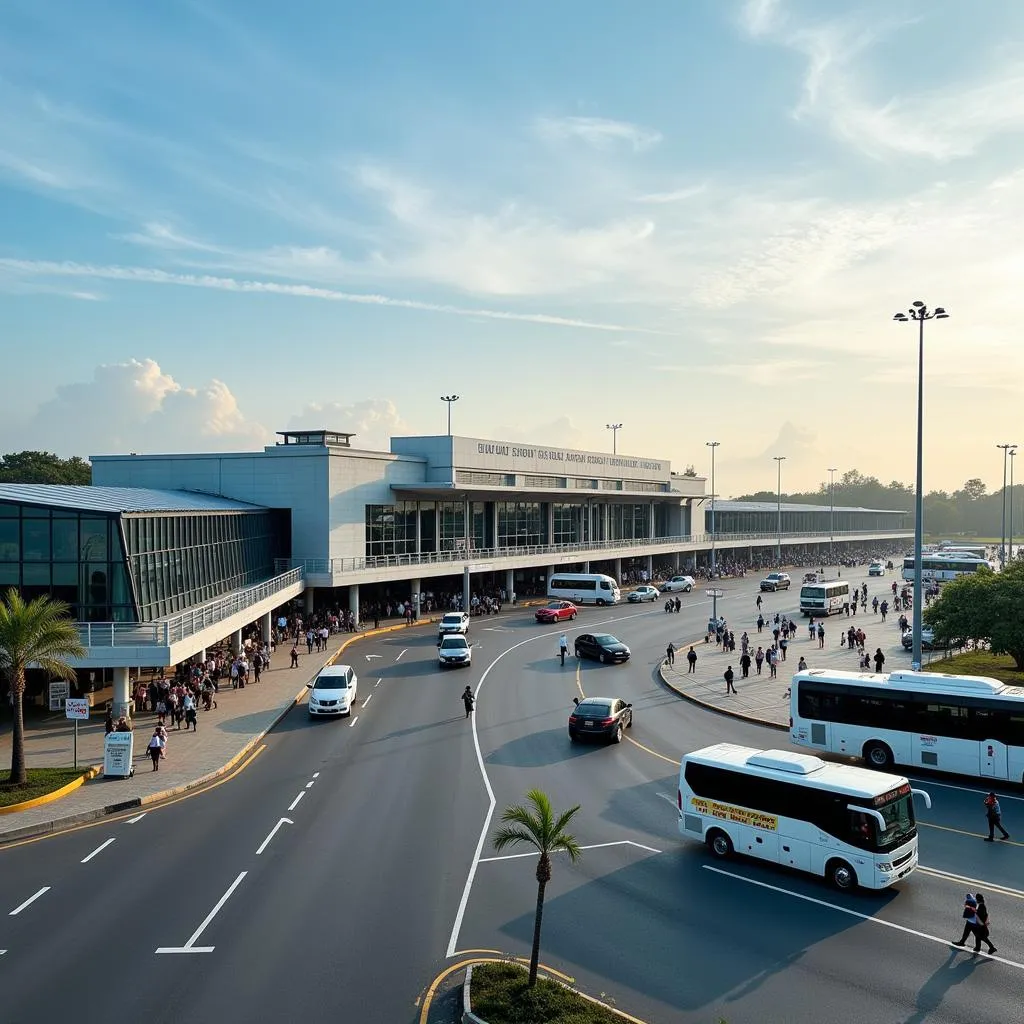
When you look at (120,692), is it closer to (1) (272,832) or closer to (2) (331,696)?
(2) (331,696)

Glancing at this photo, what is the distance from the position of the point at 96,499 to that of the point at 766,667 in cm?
3108

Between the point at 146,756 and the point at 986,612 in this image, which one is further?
the point at 986,612

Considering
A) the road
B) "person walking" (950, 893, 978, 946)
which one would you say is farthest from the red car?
"person walking" (950, 893, 978, 946)

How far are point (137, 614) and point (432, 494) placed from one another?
3193 centimetres

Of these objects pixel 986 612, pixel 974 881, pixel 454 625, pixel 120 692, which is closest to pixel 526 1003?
pixel 974 881

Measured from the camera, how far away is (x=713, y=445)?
100m

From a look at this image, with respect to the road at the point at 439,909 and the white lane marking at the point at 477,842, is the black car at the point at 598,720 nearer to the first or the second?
the road at the point at 439,909

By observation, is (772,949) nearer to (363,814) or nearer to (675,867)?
(675,867)

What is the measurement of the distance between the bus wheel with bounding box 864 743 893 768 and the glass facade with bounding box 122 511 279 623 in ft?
81.8

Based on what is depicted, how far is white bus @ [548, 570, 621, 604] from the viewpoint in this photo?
67.9 m

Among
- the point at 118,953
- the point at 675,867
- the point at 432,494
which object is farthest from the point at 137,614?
the point at 432,494

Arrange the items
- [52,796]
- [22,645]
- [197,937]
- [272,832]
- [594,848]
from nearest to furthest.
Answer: [197,937] → [594,848] → [272,832] → [52,796] → [22,645]

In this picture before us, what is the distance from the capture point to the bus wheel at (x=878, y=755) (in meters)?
24.8

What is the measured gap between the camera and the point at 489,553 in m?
66.1
